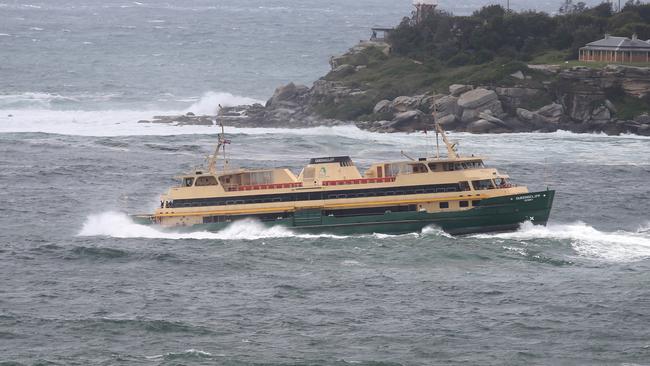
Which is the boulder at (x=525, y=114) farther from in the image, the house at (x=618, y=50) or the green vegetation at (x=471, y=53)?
the house at (x=618, y=50)

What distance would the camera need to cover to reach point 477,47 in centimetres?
11894

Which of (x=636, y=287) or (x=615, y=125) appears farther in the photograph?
(x=615, y=125)

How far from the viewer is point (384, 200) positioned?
64.8 meters

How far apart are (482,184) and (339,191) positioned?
7.08 metres

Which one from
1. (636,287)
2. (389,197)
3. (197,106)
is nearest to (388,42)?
(197,106)

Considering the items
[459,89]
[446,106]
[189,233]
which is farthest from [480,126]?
[189,233]

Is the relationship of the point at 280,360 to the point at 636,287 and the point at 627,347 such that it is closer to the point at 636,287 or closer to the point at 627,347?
the point at 627,347

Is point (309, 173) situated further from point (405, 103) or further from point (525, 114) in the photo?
A: point (405, 103)

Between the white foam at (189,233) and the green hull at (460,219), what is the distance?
31.2 inches

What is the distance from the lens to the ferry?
6456cm

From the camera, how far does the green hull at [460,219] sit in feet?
211

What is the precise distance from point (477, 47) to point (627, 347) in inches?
2926

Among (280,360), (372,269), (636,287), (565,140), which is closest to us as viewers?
(280,360)

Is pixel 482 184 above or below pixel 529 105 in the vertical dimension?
below
